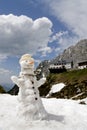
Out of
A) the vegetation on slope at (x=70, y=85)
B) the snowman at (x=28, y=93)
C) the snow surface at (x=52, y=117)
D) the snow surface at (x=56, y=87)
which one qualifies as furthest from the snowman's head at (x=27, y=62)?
the snow surface at (x=56, y=87)

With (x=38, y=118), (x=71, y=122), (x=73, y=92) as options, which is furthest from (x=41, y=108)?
(x=73, y=92)

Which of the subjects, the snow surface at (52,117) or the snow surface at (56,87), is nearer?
the snow surface at (52,117)

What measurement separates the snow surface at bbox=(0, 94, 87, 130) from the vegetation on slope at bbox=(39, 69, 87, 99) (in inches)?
1464

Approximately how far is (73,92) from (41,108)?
49.4 m

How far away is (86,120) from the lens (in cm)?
1645

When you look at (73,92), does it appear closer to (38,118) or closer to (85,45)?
(38,118)

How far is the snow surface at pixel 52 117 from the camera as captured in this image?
1472 centimetres

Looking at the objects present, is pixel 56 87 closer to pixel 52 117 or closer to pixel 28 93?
pixel 52 117

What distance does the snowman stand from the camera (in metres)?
15.2

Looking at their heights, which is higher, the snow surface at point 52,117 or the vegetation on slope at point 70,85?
the vegetation on slope at point 70,85

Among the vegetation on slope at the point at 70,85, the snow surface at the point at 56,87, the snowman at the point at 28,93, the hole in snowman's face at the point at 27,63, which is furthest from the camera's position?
the snow surface at the point at 56,87

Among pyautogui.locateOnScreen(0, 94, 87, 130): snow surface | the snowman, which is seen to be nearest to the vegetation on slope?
pyautogui.locateOnScreen(0, 94, 87, 130): snow surface

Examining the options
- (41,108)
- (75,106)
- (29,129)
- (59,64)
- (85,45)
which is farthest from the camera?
(85,45)

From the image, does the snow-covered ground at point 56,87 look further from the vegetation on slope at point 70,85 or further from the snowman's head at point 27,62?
the snowman's head at point 27,62
